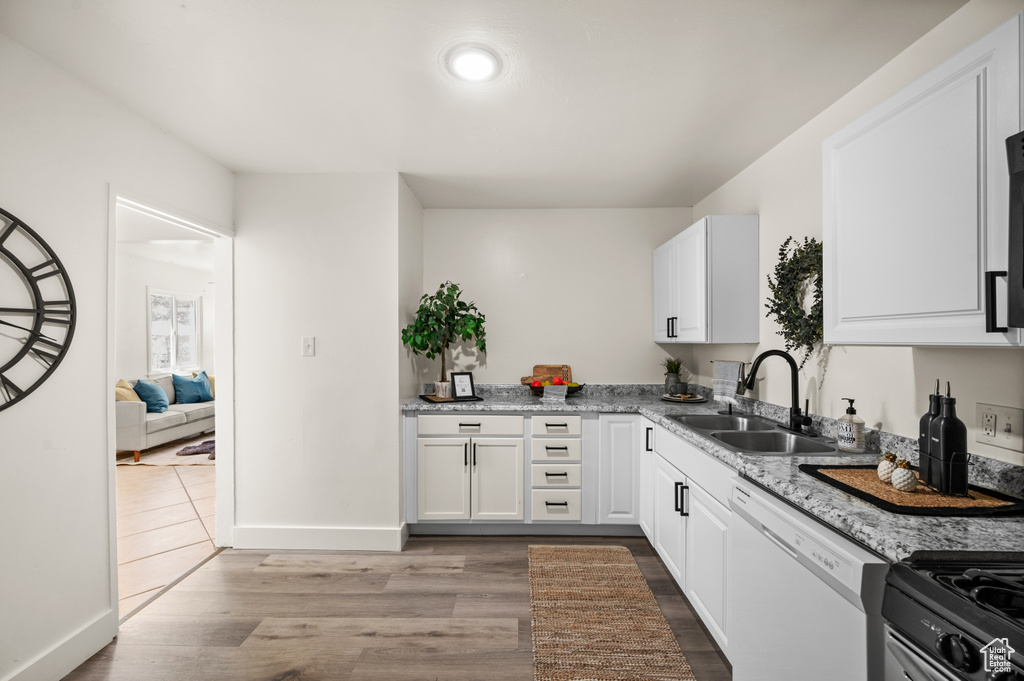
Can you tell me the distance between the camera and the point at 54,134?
194cm

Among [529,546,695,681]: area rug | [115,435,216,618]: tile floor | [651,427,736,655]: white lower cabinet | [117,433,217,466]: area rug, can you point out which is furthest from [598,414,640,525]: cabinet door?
[117,433,217,466]: area rug

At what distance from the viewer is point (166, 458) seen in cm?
538

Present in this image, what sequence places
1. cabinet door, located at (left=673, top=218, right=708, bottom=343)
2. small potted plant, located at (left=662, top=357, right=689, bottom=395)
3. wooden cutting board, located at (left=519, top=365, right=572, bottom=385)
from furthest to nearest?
wooden cutting board, located at (left=519, top=365, right=572, bottom=385)
small potted plant, located at (left=662, top=357, right=689, bottom=395)
cabinet door, located at (left=673, top=218, right=708, bottom=343)

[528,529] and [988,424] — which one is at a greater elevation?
[988,424]

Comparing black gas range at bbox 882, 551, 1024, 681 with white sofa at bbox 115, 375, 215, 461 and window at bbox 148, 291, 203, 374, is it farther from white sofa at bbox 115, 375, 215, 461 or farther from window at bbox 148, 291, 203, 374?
window at bbox 148, 291, 203, 374

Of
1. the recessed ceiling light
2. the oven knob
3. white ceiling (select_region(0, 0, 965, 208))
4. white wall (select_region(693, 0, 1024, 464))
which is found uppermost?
white ceiling (select_region(0, 0, 965, 208))

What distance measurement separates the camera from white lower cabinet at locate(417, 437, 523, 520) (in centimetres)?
329

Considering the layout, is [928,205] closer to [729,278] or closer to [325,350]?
[729,278]

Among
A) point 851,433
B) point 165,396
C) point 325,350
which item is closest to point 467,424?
point 325,350

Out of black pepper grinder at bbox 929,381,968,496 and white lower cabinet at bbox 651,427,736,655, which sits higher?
black pepper grinder at bbox 929,381,968,496

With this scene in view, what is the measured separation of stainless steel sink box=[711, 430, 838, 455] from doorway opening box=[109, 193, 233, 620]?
9.09 feet

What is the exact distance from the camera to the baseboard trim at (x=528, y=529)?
3.34m

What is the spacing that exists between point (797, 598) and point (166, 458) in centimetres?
614

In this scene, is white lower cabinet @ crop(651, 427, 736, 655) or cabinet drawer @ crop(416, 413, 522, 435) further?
cabinet drawer @ crop(416, 413, 522, 435)
